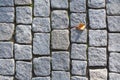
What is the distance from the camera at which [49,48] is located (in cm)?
378

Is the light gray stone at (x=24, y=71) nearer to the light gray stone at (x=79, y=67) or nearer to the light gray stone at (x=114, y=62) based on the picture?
the light gray stone at (x=79, y=67)

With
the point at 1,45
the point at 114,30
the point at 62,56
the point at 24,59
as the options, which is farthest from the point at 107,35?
the point at 1,45

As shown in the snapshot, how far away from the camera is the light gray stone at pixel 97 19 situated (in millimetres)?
3766

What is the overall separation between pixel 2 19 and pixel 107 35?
1.22 meters

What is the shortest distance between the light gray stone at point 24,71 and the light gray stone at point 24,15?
1.55 ft

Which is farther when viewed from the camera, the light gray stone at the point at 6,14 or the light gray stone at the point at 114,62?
the light gray stone at the point at 6,14

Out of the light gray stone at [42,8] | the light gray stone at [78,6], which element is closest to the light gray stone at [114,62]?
the light gray stone at [78,6]

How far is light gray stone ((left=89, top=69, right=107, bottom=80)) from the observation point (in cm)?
373

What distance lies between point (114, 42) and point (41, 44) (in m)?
0.83

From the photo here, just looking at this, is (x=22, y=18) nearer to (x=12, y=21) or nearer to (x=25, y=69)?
(x=12, y=21)

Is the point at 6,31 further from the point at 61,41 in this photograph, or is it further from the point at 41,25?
the point at 61,41

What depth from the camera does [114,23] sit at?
375 cm

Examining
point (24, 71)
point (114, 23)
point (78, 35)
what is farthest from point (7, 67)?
point (114, 23)

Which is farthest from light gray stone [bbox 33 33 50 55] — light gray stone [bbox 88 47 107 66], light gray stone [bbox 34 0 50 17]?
light gray stone [bbox 88 47 107 66]
